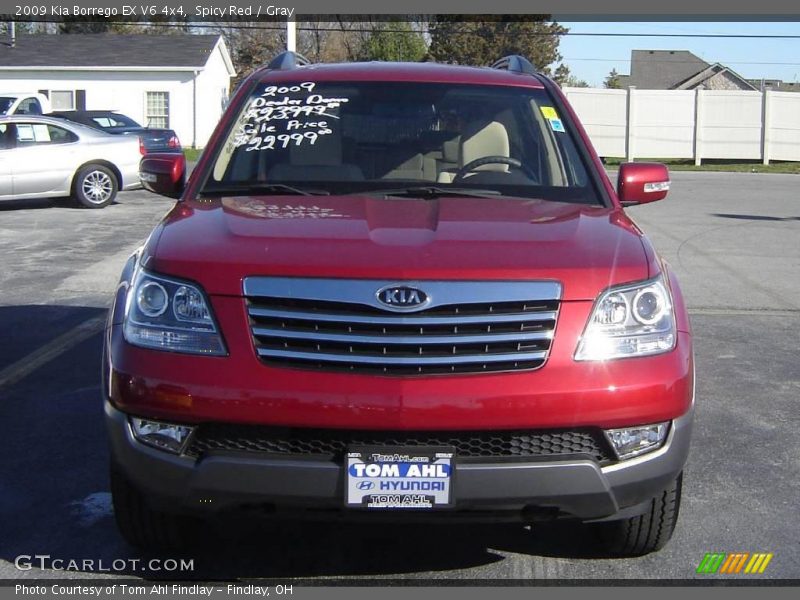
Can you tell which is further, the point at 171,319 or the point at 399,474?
the point at 171,319

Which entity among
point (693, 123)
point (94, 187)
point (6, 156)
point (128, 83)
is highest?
point (128, 83)

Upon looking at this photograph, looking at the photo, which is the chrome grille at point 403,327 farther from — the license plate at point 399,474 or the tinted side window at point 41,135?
the tinted side window at point 41,135

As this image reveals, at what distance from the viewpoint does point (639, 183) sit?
4973 mm

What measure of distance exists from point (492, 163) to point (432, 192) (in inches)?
20.5

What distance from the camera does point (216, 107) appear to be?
44.9 meters

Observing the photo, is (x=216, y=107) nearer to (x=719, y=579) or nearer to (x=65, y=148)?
(x=65, y=148)

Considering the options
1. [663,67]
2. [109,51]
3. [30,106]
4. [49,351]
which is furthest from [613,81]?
[49,351]

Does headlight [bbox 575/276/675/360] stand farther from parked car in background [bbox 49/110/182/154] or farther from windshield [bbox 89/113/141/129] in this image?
windshield [bbox 89/113/141/129]

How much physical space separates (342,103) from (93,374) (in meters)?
2.71

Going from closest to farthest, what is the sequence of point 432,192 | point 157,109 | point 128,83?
point 432,192 → point 128,83 → point 157,109

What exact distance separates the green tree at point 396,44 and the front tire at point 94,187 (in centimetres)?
2973

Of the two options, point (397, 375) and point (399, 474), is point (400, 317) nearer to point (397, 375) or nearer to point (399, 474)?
point (397, 375)

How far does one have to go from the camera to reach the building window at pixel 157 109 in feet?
135

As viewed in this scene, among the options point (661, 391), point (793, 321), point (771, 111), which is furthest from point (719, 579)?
point (771, 111)
